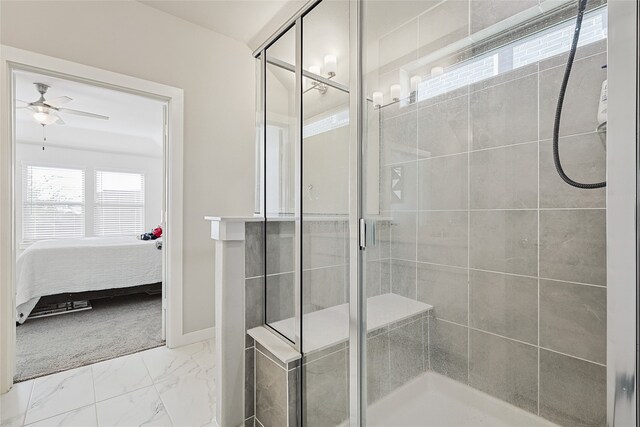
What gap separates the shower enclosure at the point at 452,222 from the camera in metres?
1.04

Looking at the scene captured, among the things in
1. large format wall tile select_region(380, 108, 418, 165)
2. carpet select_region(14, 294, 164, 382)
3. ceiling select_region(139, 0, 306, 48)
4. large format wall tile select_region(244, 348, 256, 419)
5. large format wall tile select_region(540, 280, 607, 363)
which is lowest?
carpet select_region(14, 294, 164, 382)

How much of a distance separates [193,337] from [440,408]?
2.05 metres

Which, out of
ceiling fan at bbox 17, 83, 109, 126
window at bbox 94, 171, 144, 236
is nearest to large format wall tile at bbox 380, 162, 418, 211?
ceiling fan at bbox 17, 83, 109, 126

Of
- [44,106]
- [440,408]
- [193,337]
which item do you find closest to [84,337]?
[193,337]

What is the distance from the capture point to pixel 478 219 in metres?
1.17

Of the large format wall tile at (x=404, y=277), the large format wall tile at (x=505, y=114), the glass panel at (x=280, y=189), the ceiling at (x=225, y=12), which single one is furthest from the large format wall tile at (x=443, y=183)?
the ceiling at (x=225, y=12)

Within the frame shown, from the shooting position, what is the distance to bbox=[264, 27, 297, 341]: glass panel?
1610 millimetres

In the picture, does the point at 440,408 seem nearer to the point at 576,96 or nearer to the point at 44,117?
the point at 576,96

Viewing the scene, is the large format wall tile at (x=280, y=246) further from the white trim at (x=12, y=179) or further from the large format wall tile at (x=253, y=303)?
the white trim at (x=12, y=179)

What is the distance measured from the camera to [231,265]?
1536 mm

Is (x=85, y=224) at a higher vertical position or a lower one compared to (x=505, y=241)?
lower

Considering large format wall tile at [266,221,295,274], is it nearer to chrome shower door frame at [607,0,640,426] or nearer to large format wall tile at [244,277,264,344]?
large format wall tile at [244,277,264,344]

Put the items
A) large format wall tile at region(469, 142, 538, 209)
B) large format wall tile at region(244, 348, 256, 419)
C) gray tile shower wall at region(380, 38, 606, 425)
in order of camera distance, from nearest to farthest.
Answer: gray tile shower wall at region(380, 38, 606, 425)
large format wall tile at region(469, 142, 538, 209)
large format wall tile at region(244, 348, 256, 419)

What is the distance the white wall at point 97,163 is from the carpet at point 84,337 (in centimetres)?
265
